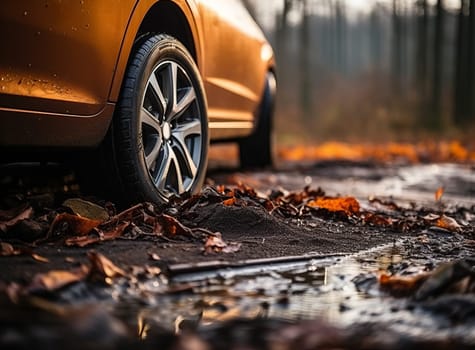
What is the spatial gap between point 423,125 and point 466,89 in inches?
92.0

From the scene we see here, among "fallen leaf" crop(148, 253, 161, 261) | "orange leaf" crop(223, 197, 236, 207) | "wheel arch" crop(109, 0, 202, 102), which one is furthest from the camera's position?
"wheel arch" crop(109, 0, 202, 102)

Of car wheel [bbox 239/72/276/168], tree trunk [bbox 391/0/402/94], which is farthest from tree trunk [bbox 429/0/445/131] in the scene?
car wheel [bbox 239/72/276/168]

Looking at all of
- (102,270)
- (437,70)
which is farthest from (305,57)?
(102,270)

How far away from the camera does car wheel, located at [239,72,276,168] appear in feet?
26.1

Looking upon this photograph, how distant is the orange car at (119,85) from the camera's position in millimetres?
3271

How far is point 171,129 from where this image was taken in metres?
4.48

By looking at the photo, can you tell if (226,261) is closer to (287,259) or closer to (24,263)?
(287,259)

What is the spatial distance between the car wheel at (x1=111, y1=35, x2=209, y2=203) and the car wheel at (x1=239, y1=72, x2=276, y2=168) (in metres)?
3.21

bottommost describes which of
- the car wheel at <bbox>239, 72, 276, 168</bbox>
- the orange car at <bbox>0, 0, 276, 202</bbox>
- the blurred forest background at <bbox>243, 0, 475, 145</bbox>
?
the blurred forest background at <bbox>243, 0, 475, 145</bbox>

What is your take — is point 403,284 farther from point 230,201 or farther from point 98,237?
point 230,201

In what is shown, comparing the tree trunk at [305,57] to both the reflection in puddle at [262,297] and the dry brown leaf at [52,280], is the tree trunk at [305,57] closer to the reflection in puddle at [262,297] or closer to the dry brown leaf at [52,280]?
the reflection in puddle at [262,297]

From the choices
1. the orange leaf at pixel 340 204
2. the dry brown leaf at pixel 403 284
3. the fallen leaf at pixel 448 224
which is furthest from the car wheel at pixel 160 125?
the dry brown leaf at pixel 403 284

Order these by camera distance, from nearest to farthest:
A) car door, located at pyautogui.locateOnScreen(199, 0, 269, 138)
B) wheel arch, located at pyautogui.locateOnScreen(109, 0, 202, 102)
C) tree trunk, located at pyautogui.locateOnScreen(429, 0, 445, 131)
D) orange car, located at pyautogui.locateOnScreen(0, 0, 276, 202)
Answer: orange car, located at pyautogui.locateOnScreen(0, 0, 276, 202), wheel arch, located at pyautogui.locateOnScreen(109, 0, 202, 102), car door, located at pyautogui.locateOnScreen(199, 0, 269, 138), tree trunk, located at pyautogui.locateOnScreen(429, 0, 445, 131)

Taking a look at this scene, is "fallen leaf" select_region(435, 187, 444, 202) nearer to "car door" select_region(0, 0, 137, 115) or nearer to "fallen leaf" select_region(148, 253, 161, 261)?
"car door" select_region(0, 0, 137, 115)
